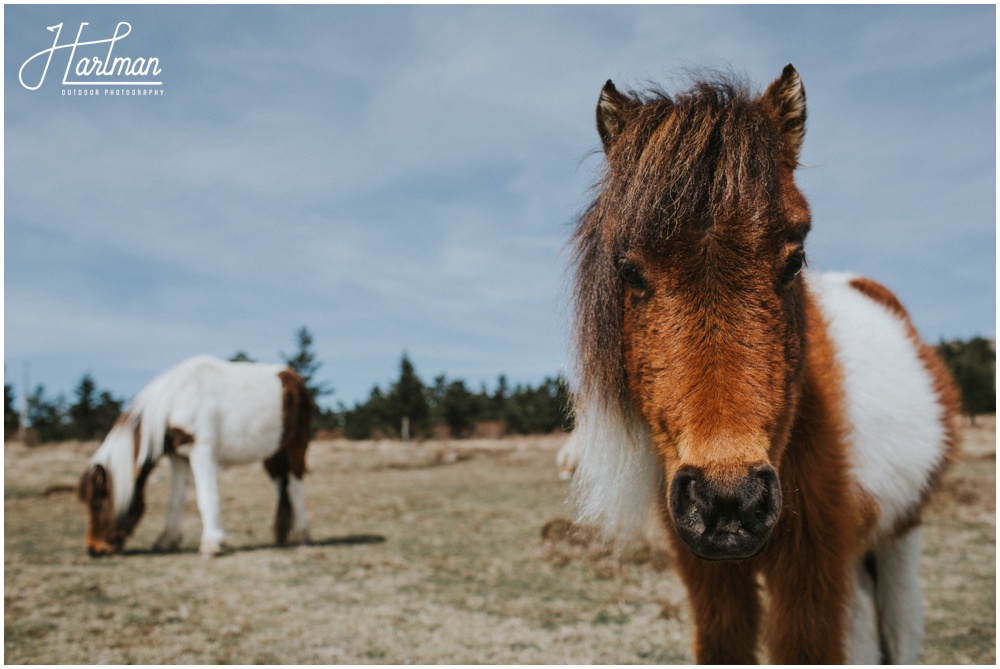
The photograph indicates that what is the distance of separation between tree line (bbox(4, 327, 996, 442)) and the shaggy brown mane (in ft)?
88.4

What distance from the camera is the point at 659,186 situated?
186cm

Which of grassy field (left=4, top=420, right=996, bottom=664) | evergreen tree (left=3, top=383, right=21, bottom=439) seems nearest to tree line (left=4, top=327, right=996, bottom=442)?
evergreen tree (left=3, top=383, right=21, bottom=439)

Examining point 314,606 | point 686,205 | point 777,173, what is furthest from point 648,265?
point 314,606

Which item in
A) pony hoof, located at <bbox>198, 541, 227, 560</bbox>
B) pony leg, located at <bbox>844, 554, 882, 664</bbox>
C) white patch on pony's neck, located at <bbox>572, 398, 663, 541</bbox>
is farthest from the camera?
pony hoof, located at <bbox>198, 541, 227, 560</bbox>

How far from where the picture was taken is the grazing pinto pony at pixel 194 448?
803 cm

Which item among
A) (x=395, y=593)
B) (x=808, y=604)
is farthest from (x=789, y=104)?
(x=395, y=593)

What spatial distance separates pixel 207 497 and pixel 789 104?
26.4ft

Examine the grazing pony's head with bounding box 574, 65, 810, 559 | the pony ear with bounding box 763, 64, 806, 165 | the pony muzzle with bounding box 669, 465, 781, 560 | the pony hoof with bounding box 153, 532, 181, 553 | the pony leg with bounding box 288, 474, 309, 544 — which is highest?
the pony ear with bounding box 763, 64, 806, 165

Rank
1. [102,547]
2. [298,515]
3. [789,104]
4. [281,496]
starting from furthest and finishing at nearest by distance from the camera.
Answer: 1. [281,496]
2. [298,515]
3. [102,547]
4. [789,104]

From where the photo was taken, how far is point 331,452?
2434 cm

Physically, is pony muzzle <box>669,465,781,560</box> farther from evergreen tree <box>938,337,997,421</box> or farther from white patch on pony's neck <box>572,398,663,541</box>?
evergreen tree <box>938,337,997,421</box>

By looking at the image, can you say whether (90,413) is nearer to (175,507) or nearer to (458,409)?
(458,409)

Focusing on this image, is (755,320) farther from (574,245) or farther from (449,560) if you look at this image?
(449,560)

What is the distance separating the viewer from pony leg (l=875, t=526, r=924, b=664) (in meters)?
3.36
